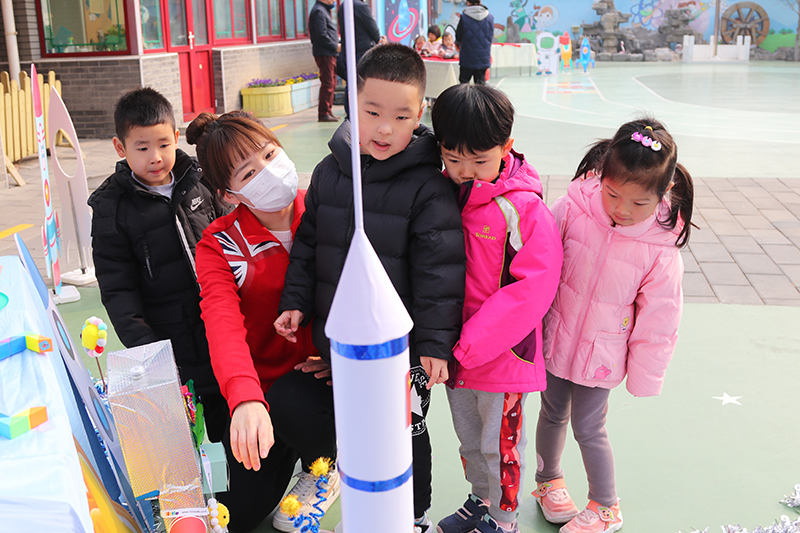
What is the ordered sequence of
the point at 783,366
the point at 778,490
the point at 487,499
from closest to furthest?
the point at 487,499
the point at 778,490
the point at 783,366

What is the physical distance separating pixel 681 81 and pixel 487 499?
17442mm

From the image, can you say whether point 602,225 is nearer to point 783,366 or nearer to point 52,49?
point 783,366

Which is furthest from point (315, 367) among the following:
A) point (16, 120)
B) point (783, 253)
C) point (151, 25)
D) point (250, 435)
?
point (151, 25)

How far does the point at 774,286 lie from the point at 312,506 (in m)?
3.24

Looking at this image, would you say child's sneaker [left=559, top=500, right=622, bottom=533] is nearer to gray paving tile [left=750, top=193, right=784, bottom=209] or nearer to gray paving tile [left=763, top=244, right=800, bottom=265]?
gray paving tile [left=763, top=244, right=800, bottom=265]

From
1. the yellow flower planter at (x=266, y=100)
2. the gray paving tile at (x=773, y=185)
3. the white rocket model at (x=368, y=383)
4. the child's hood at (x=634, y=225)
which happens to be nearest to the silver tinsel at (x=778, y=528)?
the child's hood at (x=634, y=225)

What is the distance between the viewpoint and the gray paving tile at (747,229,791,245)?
4.84 metres

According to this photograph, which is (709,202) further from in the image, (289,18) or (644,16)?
(644,16)

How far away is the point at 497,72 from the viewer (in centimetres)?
2047

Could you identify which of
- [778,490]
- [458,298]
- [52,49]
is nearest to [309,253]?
[458,298]

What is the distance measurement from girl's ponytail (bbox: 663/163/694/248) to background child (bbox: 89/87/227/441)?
4.97ft

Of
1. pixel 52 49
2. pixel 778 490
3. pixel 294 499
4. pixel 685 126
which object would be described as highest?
pixel 52 49

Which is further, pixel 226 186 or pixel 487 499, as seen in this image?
pixel 487 499

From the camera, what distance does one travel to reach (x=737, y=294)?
12.9 feet
